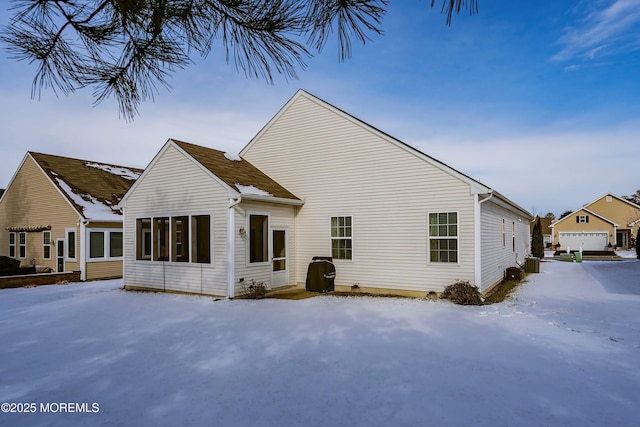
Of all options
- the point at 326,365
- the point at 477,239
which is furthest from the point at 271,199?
the point at 326,365

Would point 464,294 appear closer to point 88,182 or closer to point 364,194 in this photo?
point 364,194

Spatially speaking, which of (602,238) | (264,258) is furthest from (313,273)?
(602,238)

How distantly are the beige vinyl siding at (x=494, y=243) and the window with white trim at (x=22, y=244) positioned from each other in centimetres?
2138

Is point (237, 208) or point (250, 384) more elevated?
point (237, 208)

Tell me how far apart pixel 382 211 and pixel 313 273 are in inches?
120

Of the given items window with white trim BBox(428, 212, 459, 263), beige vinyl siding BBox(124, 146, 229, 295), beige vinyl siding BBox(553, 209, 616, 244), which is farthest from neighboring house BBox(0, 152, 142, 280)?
beige vinyl siding BBox(553, 209, 616, 244)

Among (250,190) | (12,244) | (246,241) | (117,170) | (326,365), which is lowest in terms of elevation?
(326,365)

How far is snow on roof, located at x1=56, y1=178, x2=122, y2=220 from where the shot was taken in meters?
17.2

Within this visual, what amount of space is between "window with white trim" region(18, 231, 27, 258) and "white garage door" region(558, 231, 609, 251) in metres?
46.4

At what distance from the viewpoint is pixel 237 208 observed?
11.7 metres

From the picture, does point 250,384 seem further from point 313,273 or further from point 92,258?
point 92,258

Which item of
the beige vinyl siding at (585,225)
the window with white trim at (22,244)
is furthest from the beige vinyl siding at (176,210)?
the beige vinyl siding at (585,225)

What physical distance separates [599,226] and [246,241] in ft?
142

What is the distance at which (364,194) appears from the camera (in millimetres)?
12617
